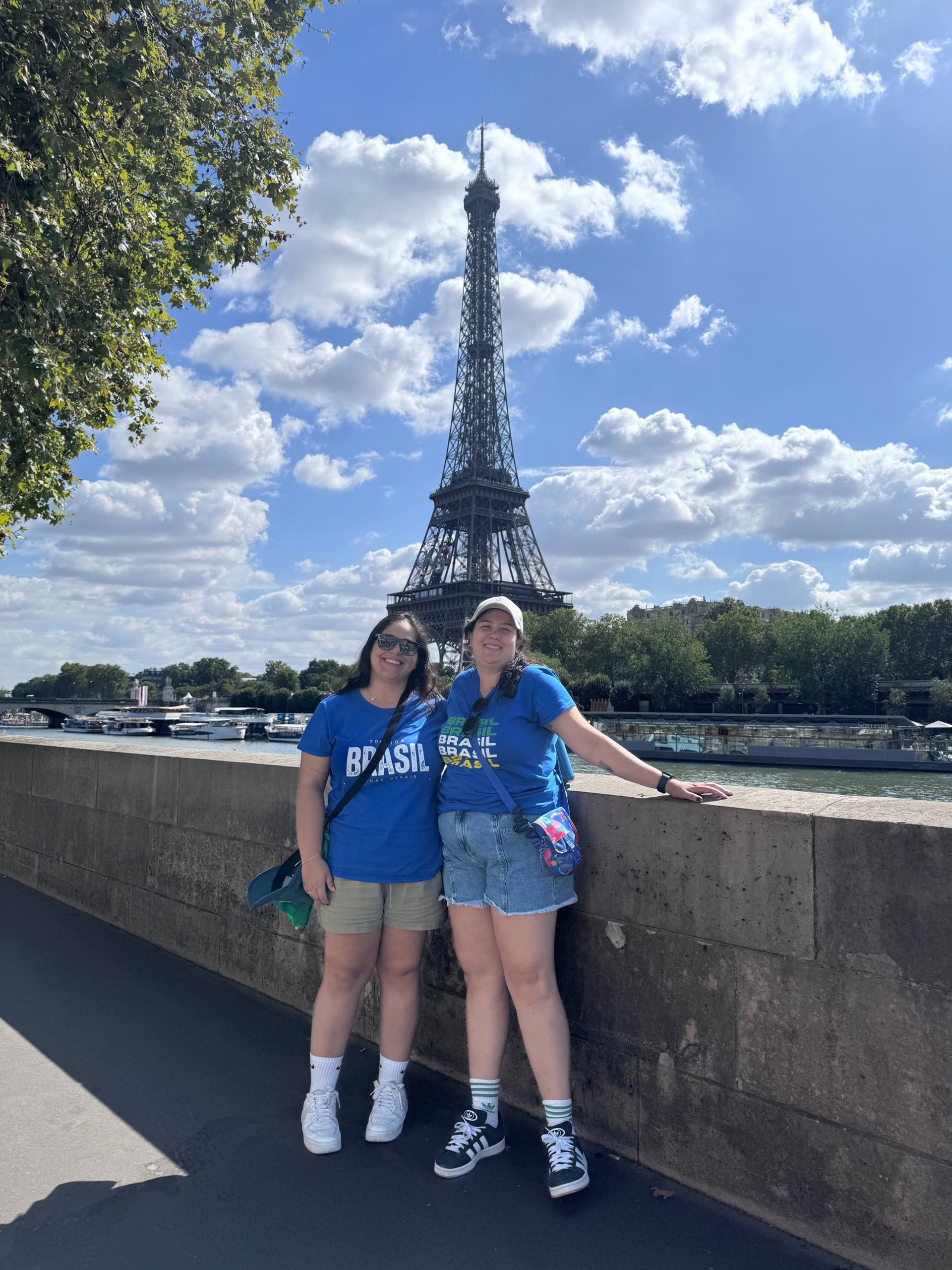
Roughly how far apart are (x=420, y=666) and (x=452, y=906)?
0.85 meters

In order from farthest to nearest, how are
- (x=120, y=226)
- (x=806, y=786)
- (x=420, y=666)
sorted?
1. (x=806, y=786)
2. (x=120, y=226)
3. (x=420, y=666)

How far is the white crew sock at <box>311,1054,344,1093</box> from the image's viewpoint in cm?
295

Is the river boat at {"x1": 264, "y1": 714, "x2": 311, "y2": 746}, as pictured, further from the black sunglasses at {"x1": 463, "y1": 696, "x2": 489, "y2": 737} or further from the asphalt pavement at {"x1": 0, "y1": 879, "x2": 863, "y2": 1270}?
the black sunglasses at {"x1": 463, "y1": 696, "x2": 489, "y2": 737}

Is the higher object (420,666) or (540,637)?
(540,637)

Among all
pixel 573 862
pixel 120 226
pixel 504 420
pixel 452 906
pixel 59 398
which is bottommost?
pixel 452 906

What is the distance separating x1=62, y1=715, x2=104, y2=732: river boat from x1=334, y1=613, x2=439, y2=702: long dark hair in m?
98.0

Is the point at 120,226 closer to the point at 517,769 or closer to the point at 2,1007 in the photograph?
the point at 2,1007

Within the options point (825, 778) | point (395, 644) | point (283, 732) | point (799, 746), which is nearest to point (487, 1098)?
point (395, 644)

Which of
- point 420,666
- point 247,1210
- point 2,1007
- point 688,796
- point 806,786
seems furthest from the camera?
point 806,786

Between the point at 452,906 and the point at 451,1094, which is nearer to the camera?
the point at 452,906

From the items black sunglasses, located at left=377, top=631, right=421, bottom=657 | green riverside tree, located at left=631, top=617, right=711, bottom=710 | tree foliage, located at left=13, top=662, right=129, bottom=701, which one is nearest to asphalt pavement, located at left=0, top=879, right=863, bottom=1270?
black sunglasses, located at left=377, top=631, right=421, bottom=657

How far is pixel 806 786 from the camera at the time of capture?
124ft

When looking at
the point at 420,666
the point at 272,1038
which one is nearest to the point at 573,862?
the point at 420,666

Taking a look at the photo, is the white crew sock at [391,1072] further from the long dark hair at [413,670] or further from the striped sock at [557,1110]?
the long dark hair at [413,670]
